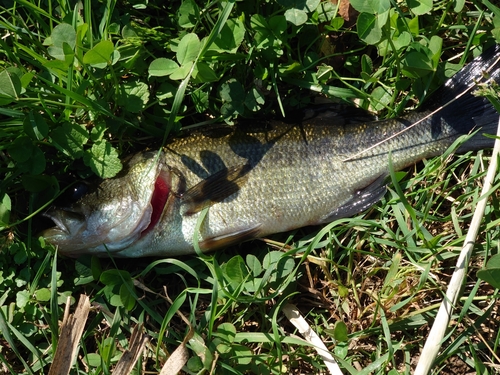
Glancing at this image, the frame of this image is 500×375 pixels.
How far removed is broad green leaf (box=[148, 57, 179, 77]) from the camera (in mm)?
3473

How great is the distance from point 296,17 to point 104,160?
1.48 metres

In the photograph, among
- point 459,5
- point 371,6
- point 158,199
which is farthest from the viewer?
point 459,5

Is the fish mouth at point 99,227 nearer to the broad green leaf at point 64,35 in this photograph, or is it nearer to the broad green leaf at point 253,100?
the broad green leaf at point 253,100

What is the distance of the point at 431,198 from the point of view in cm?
371

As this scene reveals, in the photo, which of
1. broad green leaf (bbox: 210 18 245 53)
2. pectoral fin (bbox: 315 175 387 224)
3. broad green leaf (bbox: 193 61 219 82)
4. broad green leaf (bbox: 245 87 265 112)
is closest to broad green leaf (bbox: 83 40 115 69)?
broad green leaf (bbox: 193 61 219 82)

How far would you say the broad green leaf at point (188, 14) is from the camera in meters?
3.59

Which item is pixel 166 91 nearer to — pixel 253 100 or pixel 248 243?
pixel 253 100

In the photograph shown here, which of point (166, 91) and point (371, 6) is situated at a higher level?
point (371, 6)

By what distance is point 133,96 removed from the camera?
11.9ft

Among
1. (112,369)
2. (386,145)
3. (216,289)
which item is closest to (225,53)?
(386,145)

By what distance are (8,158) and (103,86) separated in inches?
30.8

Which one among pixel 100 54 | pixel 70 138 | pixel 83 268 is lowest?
pixel 83 268

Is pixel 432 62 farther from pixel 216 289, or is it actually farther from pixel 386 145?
pixel 216 289

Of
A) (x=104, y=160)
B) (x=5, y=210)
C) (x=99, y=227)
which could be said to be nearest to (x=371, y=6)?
(x=104, y=160)
